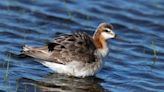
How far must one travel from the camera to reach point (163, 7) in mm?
20516

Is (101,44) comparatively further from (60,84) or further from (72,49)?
(60,84)

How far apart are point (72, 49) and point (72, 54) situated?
107mm

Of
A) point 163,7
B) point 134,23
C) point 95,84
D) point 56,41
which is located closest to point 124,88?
point 95,84

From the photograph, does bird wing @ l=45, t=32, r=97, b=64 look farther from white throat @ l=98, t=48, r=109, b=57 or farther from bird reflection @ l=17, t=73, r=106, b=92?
bird reflection @ l=17, t=73, r=106, b=92

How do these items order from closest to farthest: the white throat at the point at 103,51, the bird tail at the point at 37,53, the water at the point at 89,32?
the bird tail at the point at 37,53 < the water at the point at 89,32 < the white throat at the point at 103,51

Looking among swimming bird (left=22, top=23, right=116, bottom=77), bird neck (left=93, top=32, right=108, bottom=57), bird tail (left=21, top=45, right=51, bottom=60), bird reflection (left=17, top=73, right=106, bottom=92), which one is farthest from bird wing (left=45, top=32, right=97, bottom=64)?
bird reflection (left=17, top=73, right=106, bottom=92)

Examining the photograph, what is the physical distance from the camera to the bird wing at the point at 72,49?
1441 centimetres

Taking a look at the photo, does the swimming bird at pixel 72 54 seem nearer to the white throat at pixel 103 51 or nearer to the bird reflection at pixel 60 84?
the white throat at pixel 103 51

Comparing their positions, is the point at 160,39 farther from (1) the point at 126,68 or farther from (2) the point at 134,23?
(1) the point at 126,68

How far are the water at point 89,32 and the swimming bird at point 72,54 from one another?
279 millimetres

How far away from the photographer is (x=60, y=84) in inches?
564

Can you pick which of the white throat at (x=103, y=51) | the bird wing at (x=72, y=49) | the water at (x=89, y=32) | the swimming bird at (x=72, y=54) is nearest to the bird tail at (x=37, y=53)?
the swimming bird at (x=72, y=54)

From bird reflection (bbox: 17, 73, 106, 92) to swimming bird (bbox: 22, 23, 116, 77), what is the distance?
18cm

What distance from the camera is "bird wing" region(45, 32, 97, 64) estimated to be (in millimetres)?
14406
